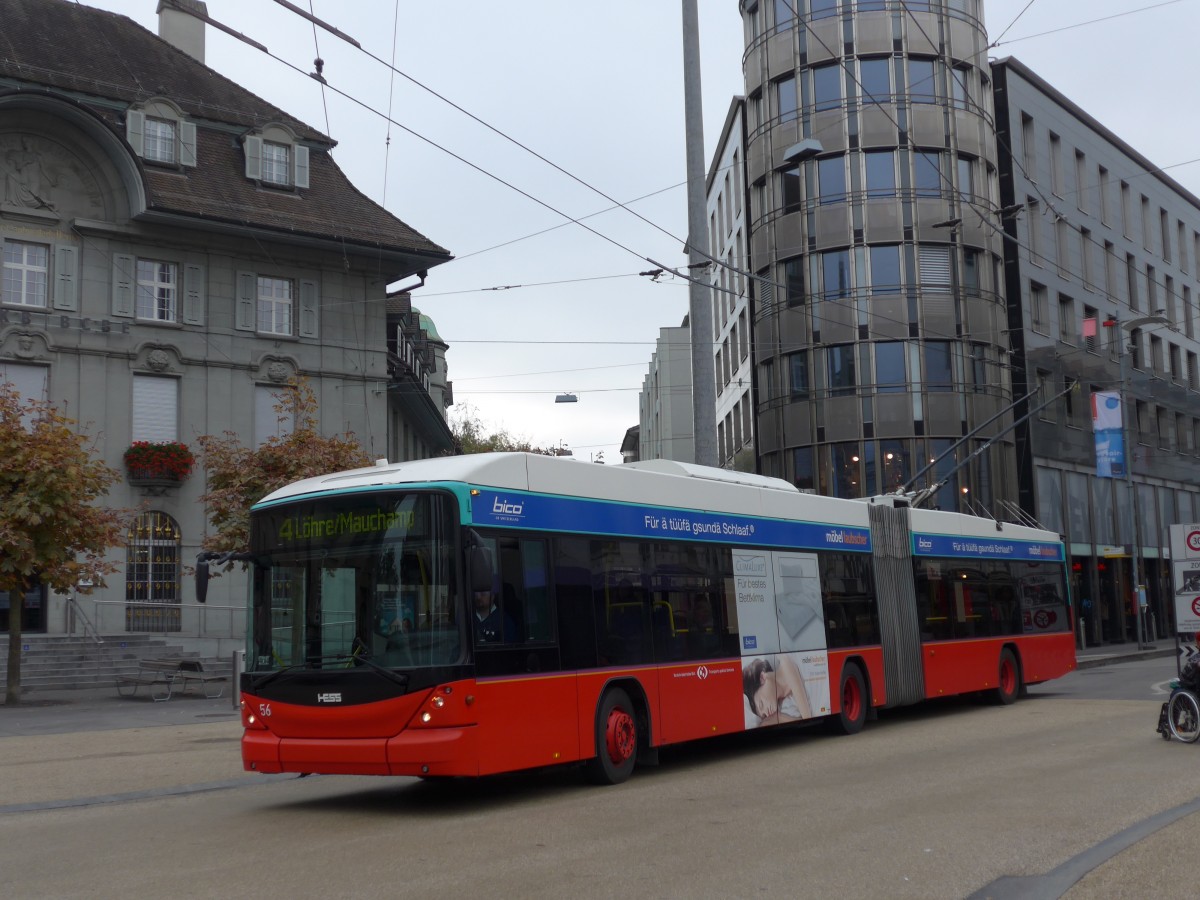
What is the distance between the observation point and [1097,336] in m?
51.0

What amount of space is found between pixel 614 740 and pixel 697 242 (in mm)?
9036

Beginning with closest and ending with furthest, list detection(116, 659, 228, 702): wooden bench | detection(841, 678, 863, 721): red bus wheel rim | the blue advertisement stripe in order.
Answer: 1. detection(841, 678, 863, 721): red bus wheel rim
2. the blue advertisement stripe
3. detection(116, 659, 228, 702): wooden bench

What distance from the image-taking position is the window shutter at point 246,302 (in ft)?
111

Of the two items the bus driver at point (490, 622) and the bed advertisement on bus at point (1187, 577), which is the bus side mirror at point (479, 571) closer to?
the bus driver at point (490, 622)

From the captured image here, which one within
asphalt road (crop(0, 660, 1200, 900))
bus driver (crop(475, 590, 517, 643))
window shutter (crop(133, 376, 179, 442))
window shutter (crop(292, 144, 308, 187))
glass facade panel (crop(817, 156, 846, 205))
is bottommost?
asphalt road (crop(0, 660, 1200, 900))

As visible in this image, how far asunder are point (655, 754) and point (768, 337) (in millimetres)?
32512

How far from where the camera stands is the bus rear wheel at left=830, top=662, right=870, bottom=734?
16.8m

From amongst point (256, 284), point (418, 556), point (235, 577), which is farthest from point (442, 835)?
point (256, 284)

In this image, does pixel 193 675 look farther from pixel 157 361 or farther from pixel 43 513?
pixel 157 361

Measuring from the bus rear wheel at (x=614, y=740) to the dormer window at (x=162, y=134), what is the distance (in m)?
25.0

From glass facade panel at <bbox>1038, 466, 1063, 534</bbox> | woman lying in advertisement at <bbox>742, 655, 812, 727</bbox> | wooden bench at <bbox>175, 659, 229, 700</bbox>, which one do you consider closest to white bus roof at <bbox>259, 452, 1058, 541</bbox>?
woman lying in advertisement at <bbox>742, 655, 812, 727</bbox>

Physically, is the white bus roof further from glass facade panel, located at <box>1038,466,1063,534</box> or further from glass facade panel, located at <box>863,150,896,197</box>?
glass facade panel, located at <box>1038,466,1063,534</box>

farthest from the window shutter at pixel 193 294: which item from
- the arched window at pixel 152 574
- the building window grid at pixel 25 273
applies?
the arched window at pixel 152 574

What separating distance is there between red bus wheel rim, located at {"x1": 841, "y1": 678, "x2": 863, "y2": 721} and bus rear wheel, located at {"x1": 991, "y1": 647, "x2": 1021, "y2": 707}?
188 inches
